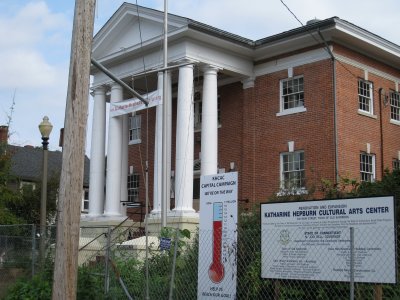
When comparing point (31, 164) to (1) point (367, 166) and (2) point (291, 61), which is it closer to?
(2) point (291, 61)

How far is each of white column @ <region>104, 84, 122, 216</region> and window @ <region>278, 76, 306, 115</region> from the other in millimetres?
6882

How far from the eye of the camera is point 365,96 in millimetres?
23938

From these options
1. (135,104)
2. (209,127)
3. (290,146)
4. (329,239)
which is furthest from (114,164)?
(329,239)

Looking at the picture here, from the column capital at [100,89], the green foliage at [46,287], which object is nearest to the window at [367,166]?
the column capital at [100,89]

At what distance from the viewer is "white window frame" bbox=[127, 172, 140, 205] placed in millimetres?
29375

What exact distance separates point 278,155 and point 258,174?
1.20 m

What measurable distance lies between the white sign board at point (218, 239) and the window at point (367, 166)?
13.5 meters

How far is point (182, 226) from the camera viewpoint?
69.9 feet

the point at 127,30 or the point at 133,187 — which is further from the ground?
the point at 127,30

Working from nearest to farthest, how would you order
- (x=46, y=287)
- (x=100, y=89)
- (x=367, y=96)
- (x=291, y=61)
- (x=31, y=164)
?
(x=46, y=287)
(x=291, y=61)
(x=367, y=96)
(x=100, y=89)
(x=31, y=164)

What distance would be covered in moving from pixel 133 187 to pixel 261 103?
861 cm

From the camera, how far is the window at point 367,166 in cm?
2316

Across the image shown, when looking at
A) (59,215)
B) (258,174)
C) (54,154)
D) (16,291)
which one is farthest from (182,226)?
(54,154)

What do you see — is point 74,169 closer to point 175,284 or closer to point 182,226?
point 175,284
